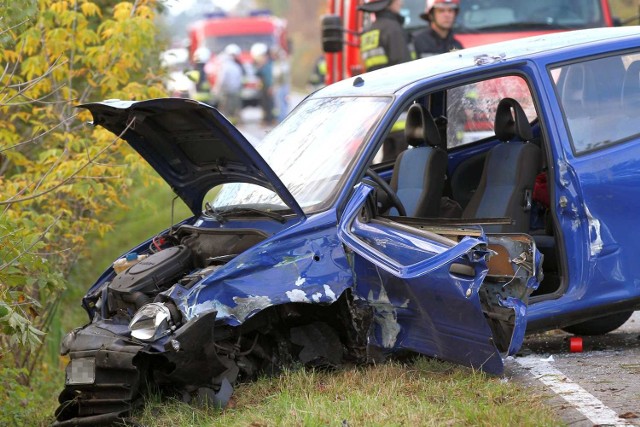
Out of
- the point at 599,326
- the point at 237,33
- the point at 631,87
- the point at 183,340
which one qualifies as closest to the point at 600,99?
the point at 631,87

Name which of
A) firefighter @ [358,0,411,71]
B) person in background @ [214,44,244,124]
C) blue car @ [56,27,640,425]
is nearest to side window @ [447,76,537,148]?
blue car @ [56,27,640,425]

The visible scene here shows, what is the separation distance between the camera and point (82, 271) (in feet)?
43.4

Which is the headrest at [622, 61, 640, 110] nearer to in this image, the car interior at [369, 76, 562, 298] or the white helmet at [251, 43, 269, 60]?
the car interior at [369, 76, 562, 298]

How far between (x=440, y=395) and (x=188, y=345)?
1.20 meters

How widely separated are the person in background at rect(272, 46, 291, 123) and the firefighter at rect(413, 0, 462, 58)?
20.1m

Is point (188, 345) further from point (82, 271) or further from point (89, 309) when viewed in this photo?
point (82, 271)

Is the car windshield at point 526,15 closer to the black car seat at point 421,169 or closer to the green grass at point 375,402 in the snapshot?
the black car seat at point 421,169

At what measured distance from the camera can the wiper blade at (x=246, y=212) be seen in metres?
6.00

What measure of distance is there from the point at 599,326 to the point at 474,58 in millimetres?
1917

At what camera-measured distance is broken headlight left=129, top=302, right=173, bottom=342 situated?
5414 millimetres

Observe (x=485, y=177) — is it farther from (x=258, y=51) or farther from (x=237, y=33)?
(x=237, y=33)

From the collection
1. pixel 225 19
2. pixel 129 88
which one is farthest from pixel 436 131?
pixel 225 19

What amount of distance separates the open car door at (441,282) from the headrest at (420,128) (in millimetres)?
1110

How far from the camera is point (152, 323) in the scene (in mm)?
5453
